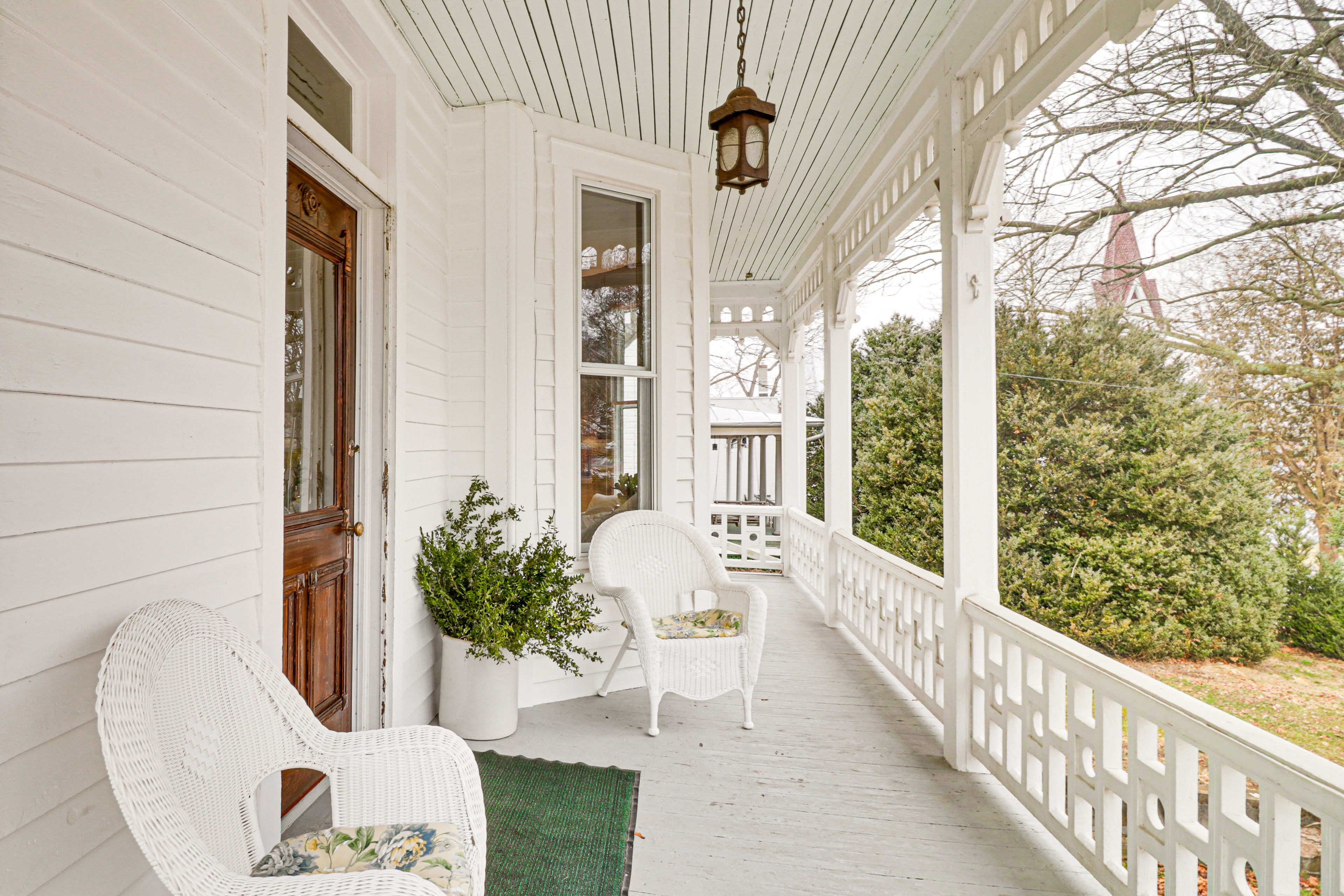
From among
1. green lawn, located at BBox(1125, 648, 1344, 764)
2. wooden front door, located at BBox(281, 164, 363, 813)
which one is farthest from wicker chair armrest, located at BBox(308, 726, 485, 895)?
green lawn, located at BBox(1125, 648, 1344, 764)

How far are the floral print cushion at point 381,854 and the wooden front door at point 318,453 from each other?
1.03 metres

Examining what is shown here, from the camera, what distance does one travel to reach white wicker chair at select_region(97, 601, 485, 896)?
1.05m

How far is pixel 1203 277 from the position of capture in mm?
3293

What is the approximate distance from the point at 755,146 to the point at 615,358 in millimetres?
1708

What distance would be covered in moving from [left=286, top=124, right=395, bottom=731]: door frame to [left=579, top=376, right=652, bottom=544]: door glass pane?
1.10 meters

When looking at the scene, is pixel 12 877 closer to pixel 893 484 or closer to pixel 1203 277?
pixel 1203 277

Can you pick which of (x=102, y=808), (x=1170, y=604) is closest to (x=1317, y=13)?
(x=1170, y=604)

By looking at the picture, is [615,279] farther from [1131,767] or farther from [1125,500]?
[1125,500]

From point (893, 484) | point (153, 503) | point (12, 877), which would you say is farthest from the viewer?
point (893, 484)

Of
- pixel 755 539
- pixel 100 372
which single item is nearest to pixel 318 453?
pixel 100 372

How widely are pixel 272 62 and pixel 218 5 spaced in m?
0.21

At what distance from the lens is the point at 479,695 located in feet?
9.69

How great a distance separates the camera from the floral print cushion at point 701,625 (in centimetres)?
308

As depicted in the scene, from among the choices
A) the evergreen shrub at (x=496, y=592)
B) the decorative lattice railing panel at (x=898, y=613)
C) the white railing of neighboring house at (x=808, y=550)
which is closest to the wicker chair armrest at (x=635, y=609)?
the evergreen shrub at (x=496, y=592)
